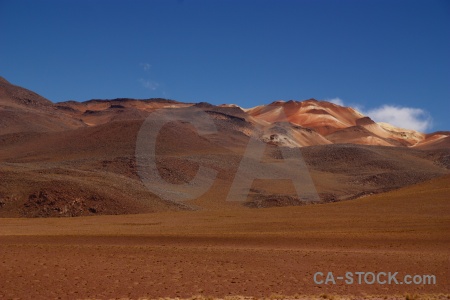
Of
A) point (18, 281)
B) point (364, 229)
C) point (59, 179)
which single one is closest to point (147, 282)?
point (18, 281)

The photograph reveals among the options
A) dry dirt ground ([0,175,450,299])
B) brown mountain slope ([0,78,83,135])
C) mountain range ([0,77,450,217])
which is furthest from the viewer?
brown mountain slope ([0,78,83,135])

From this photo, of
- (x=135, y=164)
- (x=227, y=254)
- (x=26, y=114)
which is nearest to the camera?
(x=227, y=254)

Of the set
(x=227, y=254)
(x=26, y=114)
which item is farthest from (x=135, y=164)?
(x=26, y=114)

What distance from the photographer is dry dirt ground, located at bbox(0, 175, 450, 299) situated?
58.7 feet

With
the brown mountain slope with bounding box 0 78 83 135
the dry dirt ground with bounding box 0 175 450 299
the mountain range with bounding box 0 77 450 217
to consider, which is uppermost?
the brown mountain slope with bounding box 0 78 83 135

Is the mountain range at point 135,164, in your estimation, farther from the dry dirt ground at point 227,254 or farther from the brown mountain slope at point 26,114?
the dry dirt ground at point 227,254

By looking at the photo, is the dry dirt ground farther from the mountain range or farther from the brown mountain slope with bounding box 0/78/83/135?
the brown mountain slope with bounding box 0/78/83/135

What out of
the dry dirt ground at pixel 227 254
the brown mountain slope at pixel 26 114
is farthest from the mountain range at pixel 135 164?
the dry dirt ground at pixel 227 254

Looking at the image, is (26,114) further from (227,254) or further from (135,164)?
(227,254)

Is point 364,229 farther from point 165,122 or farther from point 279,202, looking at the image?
point 165,122

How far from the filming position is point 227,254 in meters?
24.5

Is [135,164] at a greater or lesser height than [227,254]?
greater

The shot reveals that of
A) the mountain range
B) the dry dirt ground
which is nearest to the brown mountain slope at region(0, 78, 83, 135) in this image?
the mountain range

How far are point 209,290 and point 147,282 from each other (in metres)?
2.39
